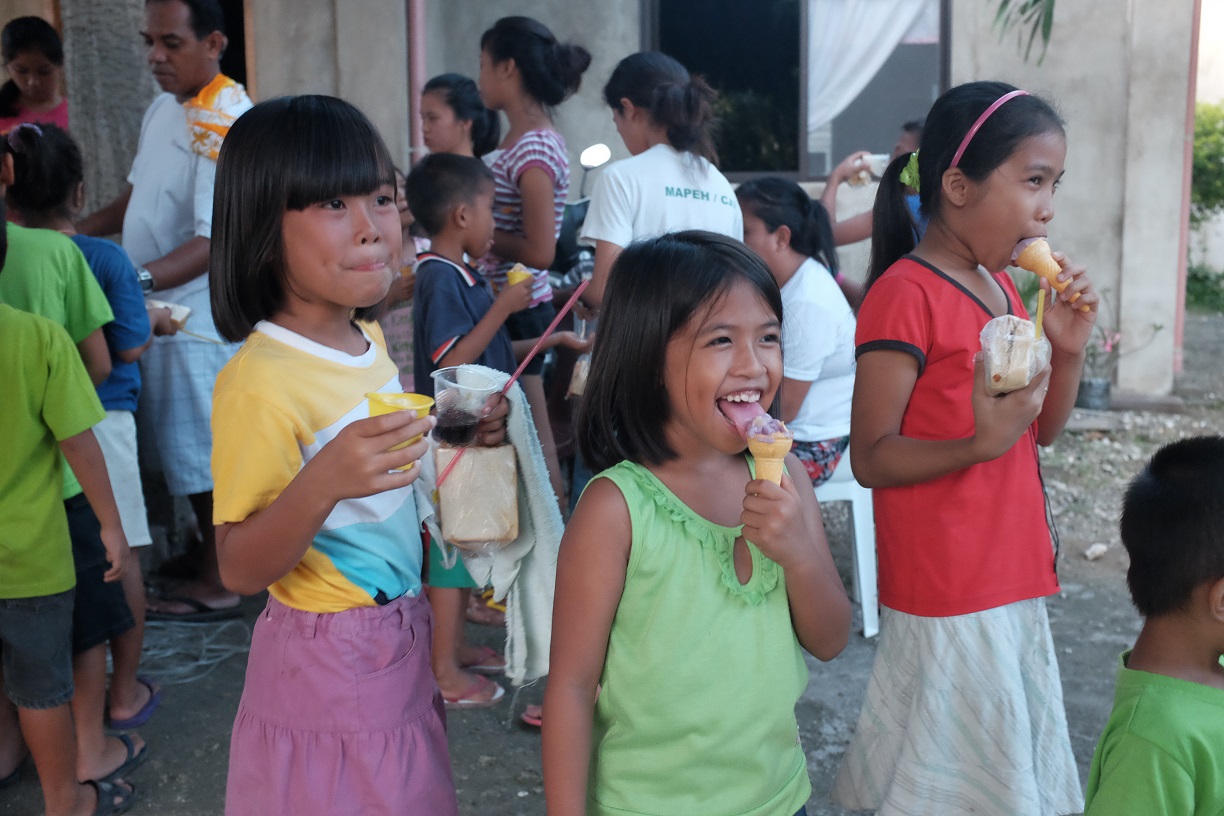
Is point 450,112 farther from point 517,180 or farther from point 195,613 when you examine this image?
point 195,613

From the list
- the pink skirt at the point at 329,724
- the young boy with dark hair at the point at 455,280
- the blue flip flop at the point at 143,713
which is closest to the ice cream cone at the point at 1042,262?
the pink skirt at the point at 329,724

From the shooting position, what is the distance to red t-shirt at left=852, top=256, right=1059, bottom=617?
2.26 meters

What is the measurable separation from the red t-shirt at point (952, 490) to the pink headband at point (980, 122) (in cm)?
22

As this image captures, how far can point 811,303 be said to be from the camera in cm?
412

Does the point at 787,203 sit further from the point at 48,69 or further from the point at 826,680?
the point at 48,69

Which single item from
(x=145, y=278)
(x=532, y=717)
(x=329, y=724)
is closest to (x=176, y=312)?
(x=145, y=278)

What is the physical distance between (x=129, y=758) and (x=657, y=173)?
250 centimetres

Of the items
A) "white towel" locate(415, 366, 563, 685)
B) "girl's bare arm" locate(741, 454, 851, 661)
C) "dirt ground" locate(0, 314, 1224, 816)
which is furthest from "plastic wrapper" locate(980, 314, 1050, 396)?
"dirt ground" locate(0, 314, 1224, 816)

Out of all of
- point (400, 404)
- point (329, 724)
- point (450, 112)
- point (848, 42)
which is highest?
point (848, 42)

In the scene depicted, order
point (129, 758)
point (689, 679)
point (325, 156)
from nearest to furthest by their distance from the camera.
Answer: point (689, 679)
point (325, 156)
point (129, 758)

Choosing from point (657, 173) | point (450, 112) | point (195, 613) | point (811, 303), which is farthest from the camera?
point (450, 112)

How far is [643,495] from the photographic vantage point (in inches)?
69.2

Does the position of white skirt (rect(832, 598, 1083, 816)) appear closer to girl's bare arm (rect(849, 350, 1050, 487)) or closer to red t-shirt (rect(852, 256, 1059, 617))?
red t-shirt (rect(852, 256, 1059, 617))

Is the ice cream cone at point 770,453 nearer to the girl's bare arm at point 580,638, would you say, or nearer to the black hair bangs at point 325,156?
the girl's bare arm at point 580,638
